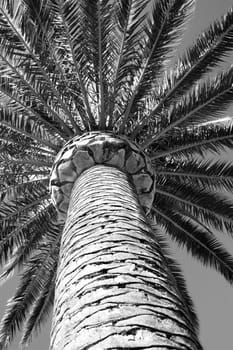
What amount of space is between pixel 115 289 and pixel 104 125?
5.84 meters

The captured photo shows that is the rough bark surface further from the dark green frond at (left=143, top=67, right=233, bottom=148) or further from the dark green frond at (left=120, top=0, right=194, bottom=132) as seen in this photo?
the dark green frond at (left=143, top=67, right=233, bottom=148)

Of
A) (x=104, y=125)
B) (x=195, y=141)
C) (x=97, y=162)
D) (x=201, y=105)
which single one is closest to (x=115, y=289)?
(x=97, y=162)

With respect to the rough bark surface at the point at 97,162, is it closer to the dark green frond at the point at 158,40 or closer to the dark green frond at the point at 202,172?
the dark green frond at the point at 158,40

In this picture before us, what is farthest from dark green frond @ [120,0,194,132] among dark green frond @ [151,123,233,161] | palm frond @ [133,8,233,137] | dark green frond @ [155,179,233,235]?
dark green frond @ [155,179,233,235]

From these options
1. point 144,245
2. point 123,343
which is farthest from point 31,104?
point 123,343

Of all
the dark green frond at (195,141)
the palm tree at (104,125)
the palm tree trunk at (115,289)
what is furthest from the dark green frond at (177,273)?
the palm tree trunk at (115,289)

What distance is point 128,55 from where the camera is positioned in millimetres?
8961

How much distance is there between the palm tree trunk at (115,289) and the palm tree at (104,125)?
1403mm

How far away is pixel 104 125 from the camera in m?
8.57

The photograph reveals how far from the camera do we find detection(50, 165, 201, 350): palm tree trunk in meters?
2.44

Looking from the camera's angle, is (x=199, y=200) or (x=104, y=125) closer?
(x=104, y=125)

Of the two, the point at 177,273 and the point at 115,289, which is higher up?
the point at 177,273

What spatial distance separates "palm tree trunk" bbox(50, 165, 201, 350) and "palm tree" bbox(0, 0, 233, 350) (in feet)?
4.60

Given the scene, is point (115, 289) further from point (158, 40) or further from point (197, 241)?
point (197, 241)
